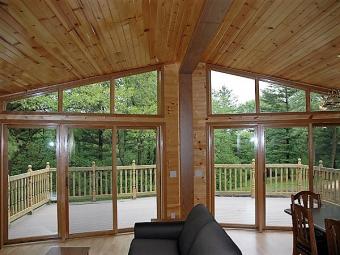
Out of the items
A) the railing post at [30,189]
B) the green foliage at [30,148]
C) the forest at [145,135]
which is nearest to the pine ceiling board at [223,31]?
the forest at [145,135]

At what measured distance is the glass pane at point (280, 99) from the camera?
6195 millimetres

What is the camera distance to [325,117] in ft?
19.8

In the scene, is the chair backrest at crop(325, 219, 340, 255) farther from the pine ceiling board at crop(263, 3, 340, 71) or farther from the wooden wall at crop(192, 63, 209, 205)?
the wooden wall at crop(192, 63, 209, 205)

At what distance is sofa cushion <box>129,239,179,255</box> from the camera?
336cm

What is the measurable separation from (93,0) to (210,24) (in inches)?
46.0

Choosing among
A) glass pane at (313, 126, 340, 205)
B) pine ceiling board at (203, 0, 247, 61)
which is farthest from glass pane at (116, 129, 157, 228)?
glass pane at (313, 126, 340, 205)

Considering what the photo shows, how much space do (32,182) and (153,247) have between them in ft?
9.74

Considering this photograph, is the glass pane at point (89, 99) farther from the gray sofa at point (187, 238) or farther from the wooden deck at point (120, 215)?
the gray sofa at point (187, 238)

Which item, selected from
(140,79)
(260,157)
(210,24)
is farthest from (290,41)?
(140,79)

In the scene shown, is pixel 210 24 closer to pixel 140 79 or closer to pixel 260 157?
pixel 140 79

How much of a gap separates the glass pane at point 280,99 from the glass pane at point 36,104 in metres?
3.69

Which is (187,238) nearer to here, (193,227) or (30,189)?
(193,227)

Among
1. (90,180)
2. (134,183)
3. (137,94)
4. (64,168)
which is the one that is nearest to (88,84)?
(137,94)

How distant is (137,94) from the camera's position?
6.17 meters
